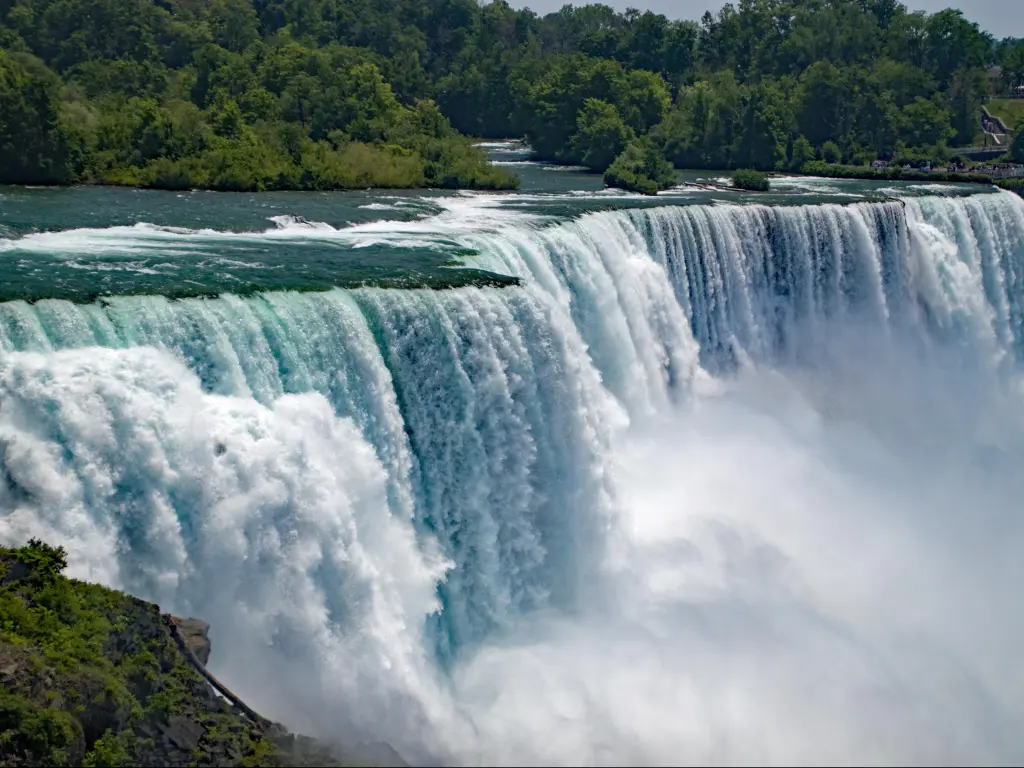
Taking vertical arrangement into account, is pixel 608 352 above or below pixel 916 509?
above

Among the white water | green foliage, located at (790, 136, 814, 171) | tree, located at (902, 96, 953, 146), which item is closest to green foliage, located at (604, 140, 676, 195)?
green foliage, located at (790, 136, 814, 171)

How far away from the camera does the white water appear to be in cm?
1248

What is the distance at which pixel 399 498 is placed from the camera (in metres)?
14.8

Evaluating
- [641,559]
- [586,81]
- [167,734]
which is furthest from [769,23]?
[167,734]

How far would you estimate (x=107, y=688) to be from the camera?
32.7 ft

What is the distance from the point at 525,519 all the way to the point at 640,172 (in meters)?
22.3

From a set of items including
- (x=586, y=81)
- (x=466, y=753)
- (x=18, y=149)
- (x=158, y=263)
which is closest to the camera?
(x=466, y=753)

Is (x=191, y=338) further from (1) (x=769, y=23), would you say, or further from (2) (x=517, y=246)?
(1) (x=769, y=23)

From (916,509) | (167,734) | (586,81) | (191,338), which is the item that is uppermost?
(586,81)

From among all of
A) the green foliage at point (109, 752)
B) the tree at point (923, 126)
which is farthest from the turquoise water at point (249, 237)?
the tree at point (923, 126)

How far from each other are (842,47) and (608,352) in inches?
1852

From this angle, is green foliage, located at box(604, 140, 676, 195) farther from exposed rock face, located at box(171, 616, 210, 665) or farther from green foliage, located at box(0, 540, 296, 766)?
green foliage, located at box(0, 540, 296, 766)

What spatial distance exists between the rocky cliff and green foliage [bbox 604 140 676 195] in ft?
83.6

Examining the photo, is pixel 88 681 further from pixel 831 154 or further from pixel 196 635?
pixel 831 154
